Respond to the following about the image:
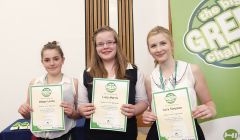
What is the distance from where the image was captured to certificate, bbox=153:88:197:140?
1.69 metres

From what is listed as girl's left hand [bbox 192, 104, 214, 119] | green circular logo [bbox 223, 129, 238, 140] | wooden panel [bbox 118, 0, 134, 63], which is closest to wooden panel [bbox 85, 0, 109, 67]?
wooden panel [bbox 118, 0, 134, 63]

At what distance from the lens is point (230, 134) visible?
257 centimetres

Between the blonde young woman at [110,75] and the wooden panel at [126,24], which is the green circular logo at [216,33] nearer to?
the blonde young woman at [110,75]

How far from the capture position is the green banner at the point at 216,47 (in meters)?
2.51

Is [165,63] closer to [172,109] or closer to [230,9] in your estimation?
[172,109]

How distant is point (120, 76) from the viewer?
1.93m

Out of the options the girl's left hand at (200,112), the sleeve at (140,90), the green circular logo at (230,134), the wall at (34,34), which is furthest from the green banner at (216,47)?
the wall at (34,34)

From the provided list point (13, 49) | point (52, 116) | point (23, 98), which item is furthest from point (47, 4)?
point (52, 116)

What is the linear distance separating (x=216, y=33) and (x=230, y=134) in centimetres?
104

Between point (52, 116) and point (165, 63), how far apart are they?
3.25 ft

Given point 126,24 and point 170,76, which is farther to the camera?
point 126,24

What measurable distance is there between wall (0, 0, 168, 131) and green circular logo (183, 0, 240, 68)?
5.04ft

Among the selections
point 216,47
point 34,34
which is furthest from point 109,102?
point 34,34

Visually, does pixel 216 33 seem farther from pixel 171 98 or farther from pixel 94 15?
pixel 94 15
